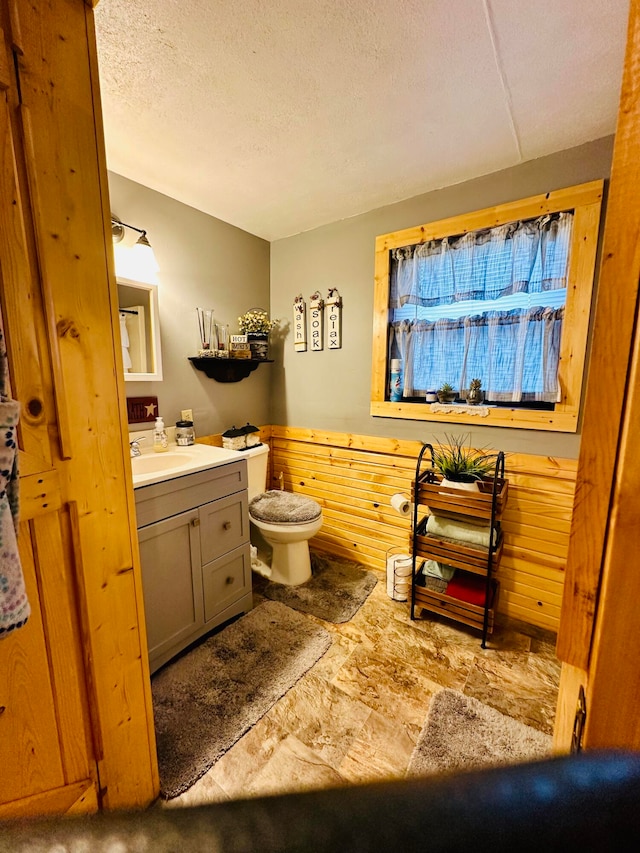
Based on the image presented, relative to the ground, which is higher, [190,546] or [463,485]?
[463,485]

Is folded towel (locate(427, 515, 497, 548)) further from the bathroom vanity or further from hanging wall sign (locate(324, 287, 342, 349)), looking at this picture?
hanging wall sign (locate(324, 287, 342, 349))

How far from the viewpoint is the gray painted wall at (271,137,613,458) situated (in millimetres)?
1657

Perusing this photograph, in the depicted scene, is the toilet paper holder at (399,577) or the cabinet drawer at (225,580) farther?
the toilet paper holder at (399,577)

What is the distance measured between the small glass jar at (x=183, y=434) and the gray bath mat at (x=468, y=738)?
1743 mm

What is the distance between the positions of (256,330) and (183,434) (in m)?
0.86

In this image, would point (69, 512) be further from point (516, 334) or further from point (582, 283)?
point (582, 283)

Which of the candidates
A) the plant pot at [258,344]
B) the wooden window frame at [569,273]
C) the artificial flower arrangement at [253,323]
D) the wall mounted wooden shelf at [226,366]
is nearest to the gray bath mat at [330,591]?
the wooden window frame at [569,273]

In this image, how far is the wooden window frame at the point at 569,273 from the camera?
1.55 m

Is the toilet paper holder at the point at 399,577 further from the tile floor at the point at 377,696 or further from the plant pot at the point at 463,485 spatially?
the plant pot at the point at 463,485

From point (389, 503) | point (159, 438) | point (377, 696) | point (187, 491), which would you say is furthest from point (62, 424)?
point (389, 503)

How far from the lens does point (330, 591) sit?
2.13 meters

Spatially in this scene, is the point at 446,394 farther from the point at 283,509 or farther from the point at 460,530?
the point at 283,509

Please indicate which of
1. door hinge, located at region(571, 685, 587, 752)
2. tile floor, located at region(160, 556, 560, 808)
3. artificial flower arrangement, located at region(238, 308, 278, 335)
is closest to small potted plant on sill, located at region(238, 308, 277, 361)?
artificial flower arrangement, located at region(238, 308, 278, 335)

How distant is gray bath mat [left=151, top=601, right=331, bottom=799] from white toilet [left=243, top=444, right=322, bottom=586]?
30 centimetres
